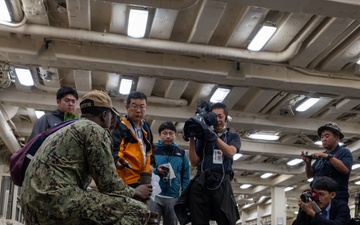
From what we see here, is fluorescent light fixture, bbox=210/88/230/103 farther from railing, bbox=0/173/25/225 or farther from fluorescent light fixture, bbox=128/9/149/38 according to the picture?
railing, bbox=0/173/25/225

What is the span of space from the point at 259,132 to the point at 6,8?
7.10m

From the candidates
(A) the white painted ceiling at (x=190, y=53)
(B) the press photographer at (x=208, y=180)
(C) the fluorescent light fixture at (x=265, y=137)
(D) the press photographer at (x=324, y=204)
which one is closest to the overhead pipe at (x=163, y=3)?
(A) the white painted ceiling at (x=190, y=53)

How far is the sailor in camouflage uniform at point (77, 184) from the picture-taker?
83.4 inches

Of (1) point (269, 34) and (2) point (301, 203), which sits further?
(1) point (269, 34)

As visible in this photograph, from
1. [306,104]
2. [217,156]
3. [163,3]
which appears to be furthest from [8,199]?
[217,156]

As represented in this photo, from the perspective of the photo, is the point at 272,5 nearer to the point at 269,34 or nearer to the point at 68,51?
the point at 269,34

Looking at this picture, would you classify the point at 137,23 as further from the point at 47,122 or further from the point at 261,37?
the point at 47,122

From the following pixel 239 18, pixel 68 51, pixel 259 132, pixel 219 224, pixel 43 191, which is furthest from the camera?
pixel 259 132

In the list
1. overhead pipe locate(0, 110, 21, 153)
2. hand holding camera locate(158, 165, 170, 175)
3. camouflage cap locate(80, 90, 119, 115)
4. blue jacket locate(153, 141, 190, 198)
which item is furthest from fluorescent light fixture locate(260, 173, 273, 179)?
camouflage cap locate(80, 90, 119, 115)

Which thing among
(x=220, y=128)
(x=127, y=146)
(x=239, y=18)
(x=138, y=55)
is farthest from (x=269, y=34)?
(x=127, y=146)

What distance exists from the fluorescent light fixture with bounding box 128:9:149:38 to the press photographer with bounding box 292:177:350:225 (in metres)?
3.07

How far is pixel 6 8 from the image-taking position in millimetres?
5582

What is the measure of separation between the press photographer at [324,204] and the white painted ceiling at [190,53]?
2.07 metres

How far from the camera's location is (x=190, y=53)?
21.1ft
